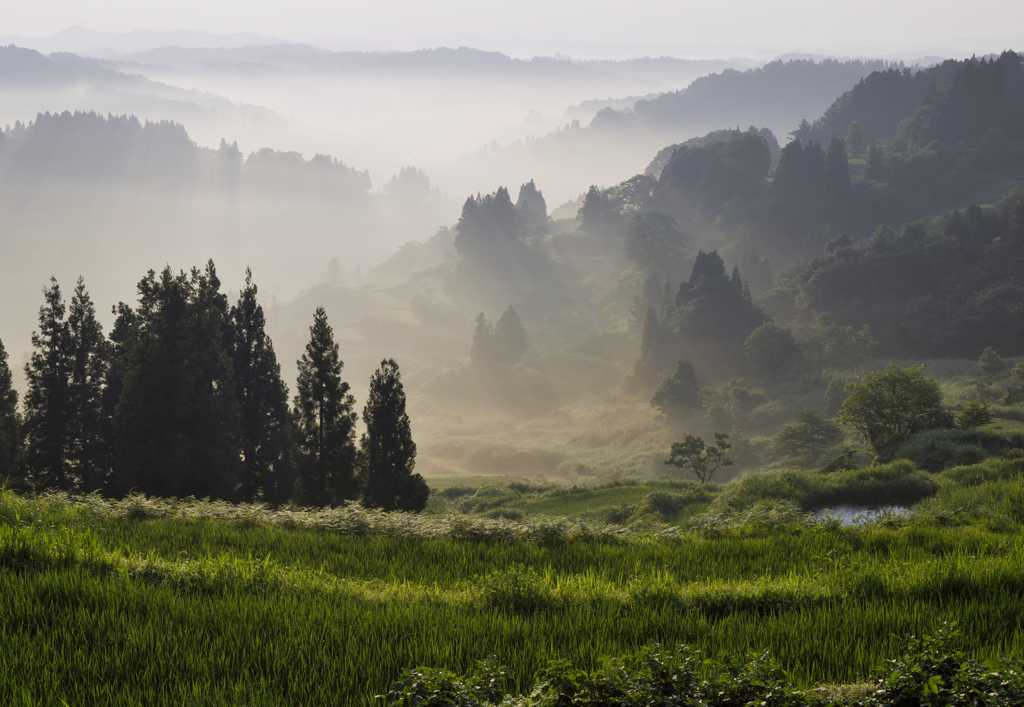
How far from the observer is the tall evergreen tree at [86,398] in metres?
43.5

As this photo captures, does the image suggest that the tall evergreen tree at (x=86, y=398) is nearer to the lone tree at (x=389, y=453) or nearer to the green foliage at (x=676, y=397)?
the lone tree at (x=389, y=453)

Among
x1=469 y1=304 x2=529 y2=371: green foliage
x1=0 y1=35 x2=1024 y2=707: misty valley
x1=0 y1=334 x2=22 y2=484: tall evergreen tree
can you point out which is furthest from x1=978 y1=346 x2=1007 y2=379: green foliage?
x1=0 y1=334 x2=22 y2=484: tall evergreen tree

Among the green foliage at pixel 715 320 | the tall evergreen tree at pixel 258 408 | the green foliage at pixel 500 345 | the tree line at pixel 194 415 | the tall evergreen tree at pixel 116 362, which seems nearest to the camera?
the tree line at pixel 194 415

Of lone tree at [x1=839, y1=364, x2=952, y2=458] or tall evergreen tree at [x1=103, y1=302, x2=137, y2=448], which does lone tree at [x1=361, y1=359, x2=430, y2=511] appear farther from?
lone tree at [x1=839, y1=364, x2=952, y2=458]

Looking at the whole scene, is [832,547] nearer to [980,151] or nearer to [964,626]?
[964,626]

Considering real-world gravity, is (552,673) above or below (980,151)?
below

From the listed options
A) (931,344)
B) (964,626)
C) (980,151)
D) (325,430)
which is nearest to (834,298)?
(931,344)

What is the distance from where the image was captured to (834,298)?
375ft

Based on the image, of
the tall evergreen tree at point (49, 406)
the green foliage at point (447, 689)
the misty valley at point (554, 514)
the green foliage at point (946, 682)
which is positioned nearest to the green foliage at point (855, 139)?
the misty valley at point (554, 514)

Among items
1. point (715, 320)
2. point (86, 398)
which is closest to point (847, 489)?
point (86, 398)

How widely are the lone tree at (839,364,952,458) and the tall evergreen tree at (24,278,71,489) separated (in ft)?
161

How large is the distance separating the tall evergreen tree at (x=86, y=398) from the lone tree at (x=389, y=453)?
17.4 m

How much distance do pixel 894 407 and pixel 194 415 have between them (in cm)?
4048

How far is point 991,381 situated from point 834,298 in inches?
1565
